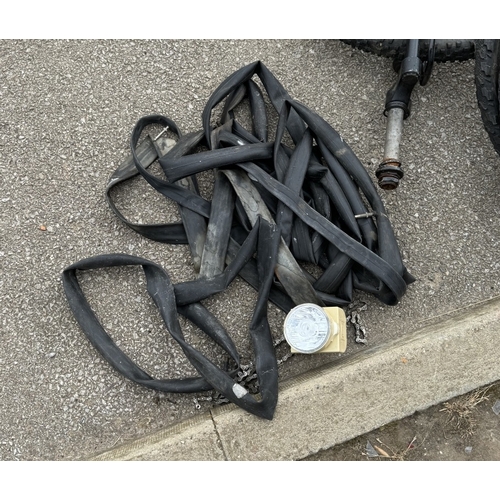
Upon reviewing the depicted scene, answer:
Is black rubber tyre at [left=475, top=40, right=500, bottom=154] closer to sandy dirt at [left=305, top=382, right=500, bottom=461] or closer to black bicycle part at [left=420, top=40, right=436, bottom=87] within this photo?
black bicycle part at [left=420, top=40, right=436, bottom=87]

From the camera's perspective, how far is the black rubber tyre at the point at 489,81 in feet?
8.32

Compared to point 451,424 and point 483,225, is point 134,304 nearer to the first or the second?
point 451,424

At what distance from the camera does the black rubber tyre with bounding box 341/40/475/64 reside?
9.30 ft

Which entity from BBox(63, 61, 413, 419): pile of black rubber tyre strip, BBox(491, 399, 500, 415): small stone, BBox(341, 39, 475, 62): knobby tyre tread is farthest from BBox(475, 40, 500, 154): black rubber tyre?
BBox(491, 399, 500, 415): small stone

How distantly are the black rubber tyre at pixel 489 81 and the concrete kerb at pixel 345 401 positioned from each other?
0.86 meters

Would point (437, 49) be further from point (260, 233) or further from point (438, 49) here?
point (260, 233)

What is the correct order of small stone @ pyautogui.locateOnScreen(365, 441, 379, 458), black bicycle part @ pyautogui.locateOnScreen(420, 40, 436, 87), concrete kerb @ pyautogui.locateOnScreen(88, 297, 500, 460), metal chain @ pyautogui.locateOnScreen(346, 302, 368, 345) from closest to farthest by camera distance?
concrete kerb @ pyautogui.locateOnScreen(88, 297, 500, 460) → small stone @ pyautogui.locateOnScreen(365, 441, 379, 458) → metal chain @ pyautogui.locateOnScreen(346, 302, 368, 345) → black bicycle part @ pyautogui.locateOnScreen(420, 40, 436, 87)

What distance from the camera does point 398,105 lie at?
2797 mm

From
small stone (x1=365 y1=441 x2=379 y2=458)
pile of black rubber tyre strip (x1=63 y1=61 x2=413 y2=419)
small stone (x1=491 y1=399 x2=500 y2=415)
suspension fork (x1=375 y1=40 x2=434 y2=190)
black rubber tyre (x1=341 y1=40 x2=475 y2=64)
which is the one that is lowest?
small stone (x1=365 y1=441 x2=379 y2=458)

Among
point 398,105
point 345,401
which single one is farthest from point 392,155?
point 345,401

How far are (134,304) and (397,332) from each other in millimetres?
1212

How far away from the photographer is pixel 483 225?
9.19 ft

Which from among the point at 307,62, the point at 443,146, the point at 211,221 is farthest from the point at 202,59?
the point at 443,146

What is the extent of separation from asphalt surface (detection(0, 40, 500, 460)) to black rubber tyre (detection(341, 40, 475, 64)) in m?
0.12
